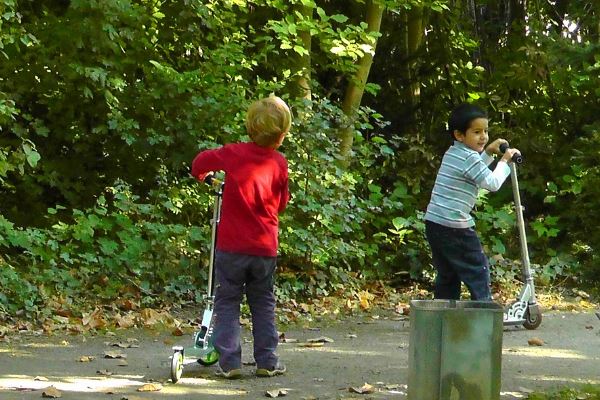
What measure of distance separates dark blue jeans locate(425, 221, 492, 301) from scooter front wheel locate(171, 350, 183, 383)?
2.16 metres

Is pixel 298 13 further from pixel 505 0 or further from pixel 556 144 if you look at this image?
pixel 505 0

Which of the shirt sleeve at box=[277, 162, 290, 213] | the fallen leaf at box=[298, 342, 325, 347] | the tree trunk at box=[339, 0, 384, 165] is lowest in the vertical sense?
the fallen leaf at box=[298, 342, 325, 347]

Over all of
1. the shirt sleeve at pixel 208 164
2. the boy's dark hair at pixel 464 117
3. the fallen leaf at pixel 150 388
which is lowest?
the fallen leaf at pixel 150 388

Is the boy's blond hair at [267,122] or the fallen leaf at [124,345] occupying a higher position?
the boy's blond hair at [267,122]

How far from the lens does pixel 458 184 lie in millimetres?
7516

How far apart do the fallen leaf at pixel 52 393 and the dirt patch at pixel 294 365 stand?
0.10ft

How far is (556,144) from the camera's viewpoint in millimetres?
14125

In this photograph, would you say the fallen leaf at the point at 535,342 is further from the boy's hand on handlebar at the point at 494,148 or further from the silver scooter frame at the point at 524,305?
the boy's hand on handlebar at the point at 494,148

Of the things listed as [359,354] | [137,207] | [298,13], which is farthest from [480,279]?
[298,13]

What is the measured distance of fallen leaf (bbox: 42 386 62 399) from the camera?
6.00 meters

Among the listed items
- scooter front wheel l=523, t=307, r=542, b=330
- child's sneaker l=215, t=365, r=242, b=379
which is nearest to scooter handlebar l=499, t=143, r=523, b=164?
scooter front wheel l=523, t=307, r=542, b=330

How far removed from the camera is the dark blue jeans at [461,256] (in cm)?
757

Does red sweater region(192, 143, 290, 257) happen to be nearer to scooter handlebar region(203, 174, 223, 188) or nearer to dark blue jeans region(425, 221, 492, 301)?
scooter handlebar region(203, 174, 223, 188)

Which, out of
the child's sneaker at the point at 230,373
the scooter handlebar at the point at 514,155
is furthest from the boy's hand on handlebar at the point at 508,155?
the child's sneaker at the point at 230,373
